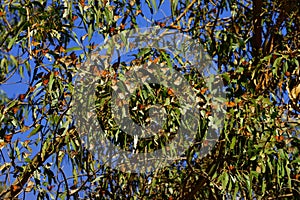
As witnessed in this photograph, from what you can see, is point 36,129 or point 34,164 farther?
point 34,164

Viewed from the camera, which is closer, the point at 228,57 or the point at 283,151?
the point at 283,151

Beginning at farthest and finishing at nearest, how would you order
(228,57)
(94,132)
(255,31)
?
(255,31) → (228,57) → (94,132)

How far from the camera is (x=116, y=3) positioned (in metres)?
3.24

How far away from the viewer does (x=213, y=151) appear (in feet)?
10.8

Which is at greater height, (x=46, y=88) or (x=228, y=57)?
(x=228, y=57)

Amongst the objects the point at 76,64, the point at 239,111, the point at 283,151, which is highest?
the point at 76,64

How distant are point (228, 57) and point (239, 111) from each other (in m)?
0.54

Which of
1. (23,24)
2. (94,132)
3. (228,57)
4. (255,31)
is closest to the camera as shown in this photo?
(23,24)

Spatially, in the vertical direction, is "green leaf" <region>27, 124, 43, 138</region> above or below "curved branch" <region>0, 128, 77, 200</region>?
above

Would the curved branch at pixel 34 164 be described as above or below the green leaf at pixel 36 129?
below

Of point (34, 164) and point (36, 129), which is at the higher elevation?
point (36, 129)

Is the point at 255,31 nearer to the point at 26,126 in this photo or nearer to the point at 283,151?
the point at 283,151

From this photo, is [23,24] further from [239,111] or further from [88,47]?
[239,111]

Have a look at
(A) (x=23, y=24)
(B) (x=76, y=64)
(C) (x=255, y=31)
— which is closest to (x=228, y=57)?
(C) (x=255, y=31)
